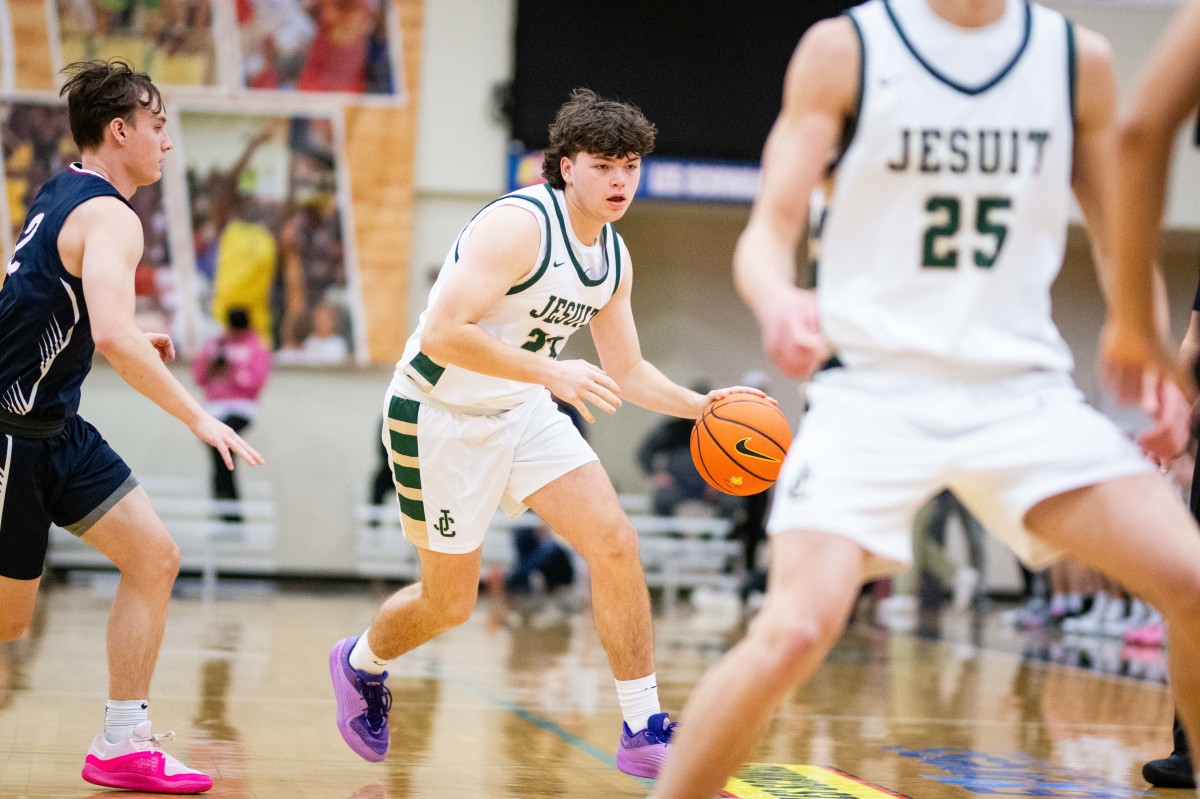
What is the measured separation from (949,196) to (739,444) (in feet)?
5.54

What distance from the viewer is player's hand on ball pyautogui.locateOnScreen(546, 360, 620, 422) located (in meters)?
3.68

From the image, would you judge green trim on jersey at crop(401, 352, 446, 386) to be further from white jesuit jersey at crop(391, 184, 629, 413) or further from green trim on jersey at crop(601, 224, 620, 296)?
green trim on jersey at crop(601, 224, 620, 296)

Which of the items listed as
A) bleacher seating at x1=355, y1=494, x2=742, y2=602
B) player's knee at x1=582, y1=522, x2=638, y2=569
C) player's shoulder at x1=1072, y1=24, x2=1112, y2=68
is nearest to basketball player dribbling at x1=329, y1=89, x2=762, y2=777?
→ player's knee at x1=582, y1=522, x2=638, y2=569

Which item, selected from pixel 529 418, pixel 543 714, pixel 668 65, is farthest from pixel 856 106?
pixel 668 65

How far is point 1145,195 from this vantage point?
244cm

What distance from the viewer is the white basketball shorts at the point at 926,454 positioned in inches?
104

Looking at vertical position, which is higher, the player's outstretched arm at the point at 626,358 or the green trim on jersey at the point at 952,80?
the green trim on jersey at the point at 952,80

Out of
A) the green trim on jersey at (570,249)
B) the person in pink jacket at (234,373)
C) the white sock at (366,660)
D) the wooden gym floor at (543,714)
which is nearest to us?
the green trim on jersey at (570,249)

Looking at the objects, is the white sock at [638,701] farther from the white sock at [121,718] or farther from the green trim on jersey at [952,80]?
the green trim on jersey at [952,80]

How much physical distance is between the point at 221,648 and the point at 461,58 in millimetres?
6756

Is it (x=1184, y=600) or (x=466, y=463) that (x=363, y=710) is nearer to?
(x=466, y=463)

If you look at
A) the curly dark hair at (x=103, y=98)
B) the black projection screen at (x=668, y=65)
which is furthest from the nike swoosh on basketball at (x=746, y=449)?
the black projection screen at (x=668, y=65)

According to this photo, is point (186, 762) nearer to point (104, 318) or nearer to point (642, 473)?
Answer: point (104, 318)

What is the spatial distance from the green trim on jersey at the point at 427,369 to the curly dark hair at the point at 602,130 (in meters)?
0.75
